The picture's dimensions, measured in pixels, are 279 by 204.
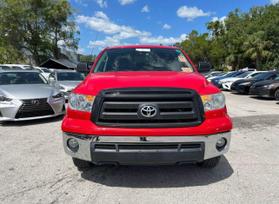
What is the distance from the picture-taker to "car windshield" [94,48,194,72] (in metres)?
4.57

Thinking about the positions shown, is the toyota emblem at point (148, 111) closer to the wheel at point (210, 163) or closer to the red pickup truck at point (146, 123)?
the red pickup truck at point (146, 123)

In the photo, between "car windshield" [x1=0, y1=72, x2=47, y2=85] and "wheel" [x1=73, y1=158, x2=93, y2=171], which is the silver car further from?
"wheel" [x1=73, y1=158, x2=93, y2=171]

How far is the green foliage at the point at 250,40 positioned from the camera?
37.8 m

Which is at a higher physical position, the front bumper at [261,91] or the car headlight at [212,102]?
the car headlight at [212,102]

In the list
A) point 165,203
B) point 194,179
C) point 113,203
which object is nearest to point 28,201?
point 113,203

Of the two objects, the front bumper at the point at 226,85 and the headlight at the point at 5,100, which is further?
the front bumper at the point at 226,85

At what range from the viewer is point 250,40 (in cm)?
3844

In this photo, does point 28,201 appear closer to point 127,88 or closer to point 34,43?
point 127,88

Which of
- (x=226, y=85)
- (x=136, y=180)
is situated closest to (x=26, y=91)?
(x=136, y=180)

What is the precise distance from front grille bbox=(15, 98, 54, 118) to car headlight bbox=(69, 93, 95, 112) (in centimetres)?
400

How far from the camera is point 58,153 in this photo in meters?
4.75

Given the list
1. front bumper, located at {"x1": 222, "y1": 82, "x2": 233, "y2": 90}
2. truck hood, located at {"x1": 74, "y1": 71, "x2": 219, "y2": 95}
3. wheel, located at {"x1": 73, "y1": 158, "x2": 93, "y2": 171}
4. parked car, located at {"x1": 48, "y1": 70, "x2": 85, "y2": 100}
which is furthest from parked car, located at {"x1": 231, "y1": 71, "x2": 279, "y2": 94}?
wheel, located at {"x1": 73, "y1": 158, "x2": 93, "y2": 171}

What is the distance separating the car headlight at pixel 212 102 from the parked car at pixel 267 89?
11.2m

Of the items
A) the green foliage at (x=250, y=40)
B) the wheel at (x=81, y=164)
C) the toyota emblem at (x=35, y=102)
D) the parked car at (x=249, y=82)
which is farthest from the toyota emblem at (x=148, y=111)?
the green foliage at (x=250, y=40)
